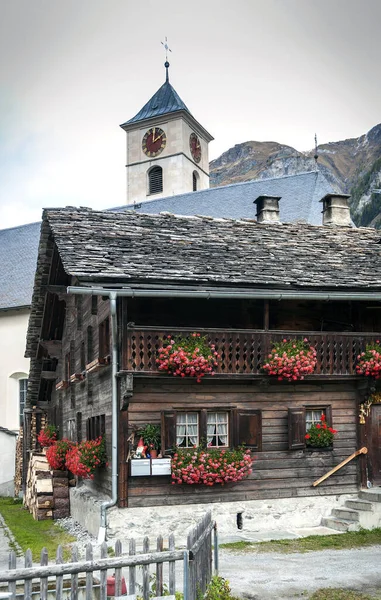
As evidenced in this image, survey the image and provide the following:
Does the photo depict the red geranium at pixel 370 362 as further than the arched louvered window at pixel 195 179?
No

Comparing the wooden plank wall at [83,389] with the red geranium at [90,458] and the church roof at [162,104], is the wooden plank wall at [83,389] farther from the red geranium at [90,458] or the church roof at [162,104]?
the church roof at [162,104]

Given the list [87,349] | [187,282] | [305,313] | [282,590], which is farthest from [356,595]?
[87,349]

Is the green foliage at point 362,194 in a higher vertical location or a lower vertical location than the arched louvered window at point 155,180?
higher

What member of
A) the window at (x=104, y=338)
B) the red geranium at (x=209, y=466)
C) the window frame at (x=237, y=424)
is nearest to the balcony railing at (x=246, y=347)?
the window frame at (x=237, y=424)

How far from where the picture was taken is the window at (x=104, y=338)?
54.8ft

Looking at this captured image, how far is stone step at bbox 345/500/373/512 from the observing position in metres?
15.7

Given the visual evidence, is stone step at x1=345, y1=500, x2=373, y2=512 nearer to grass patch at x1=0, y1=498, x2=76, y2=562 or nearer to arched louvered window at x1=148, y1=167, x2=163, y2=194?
grass patch at x1=0, y1=498, x2=76, y2=562

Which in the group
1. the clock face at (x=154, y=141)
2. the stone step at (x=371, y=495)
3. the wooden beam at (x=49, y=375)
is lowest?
the stone step at (x=371, y=495)

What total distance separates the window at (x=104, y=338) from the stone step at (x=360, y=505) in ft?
19.4

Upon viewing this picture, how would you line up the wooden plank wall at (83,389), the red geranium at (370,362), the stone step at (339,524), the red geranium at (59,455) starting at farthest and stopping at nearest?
the red geranium at (59,455), the wooden plank wall at (83,389), the red geranium at (370,362), the stone step at (339,524)

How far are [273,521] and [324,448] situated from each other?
1904 mm

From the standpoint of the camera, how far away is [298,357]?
15.6 meters

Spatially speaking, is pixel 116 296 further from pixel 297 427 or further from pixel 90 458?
pixel 297 427

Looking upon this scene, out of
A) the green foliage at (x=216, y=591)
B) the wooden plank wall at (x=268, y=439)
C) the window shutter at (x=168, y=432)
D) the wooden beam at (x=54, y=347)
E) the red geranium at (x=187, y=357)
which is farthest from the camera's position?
the wooden beam at (x=54, y=347)
